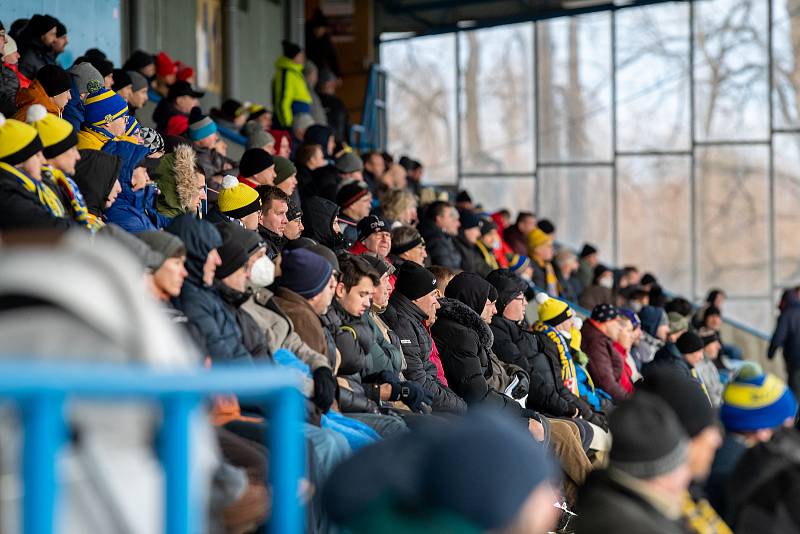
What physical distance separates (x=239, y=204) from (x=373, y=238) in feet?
4.38

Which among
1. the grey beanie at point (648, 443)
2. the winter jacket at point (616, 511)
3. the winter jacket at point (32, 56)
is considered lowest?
the winter jacket at point (616, 511)

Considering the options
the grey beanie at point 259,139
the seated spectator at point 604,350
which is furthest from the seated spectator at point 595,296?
the grey beanie at point 259,139

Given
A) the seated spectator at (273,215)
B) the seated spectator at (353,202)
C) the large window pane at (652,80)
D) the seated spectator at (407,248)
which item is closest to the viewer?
the seated spectator at (273,215)

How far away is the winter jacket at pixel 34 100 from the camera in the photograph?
270 inches

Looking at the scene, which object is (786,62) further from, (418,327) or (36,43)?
(418,327)

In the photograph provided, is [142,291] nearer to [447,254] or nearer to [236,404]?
[236,404]

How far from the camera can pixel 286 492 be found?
2.24m

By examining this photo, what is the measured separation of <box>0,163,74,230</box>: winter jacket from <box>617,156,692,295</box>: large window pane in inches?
596

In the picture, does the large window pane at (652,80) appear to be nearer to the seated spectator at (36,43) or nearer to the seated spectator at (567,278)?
the seated spectator at (567,278)

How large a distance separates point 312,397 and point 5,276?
3158mm

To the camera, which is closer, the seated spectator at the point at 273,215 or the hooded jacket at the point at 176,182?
the hooded jacket at the point at 176,182

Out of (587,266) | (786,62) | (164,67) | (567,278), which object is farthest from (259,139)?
(786,62)

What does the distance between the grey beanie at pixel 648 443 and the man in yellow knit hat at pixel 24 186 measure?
8.62 ft

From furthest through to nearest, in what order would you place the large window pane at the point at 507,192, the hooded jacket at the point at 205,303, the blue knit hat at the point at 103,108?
the large window pane at the point at 507,192, the blue knit hat at the point at 103,108, the hooded jacket at the point at 205,303
